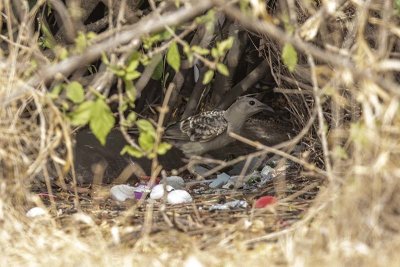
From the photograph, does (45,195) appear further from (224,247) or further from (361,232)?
(361,232)

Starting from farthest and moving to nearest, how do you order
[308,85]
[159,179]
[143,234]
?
[159,179]
[308,85]
[143,234]

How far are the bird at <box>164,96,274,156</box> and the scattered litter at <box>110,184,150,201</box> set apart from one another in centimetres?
158

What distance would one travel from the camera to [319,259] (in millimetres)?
3996

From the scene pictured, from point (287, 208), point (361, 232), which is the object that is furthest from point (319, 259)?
point (287, 208)

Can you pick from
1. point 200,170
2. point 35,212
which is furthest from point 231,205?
point 200,170

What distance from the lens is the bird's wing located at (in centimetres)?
870

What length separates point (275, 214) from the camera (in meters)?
5.56

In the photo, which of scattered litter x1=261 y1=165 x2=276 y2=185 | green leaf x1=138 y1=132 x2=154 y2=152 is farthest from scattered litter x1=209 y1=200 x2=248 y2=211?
green leaf x1=138 y1=132 x2=154 y2=152

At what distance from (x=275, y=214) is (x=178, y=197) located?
129 centimetres

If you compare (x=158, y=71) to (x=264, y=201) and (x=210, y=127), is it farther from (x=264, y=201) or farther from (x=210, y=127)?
(x=264, y=201)

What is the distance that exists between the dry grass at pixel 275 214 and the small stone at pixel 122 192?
69 cm

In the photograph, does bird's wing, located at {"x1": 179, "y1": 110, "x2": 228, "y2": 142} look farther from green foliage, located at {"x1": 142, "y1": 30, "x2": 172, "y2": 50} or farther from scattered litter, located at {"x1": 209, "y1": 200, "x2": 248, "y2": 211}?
green foliage, located at {"x1": 142, "y1": 30, "x2": 172, "y2": 50}

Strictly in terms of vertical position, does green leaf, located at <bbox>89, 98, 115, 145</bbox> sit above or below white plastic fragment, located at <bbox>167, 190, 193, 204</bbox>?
above

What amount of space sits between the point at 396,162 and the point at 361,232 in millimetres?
427
